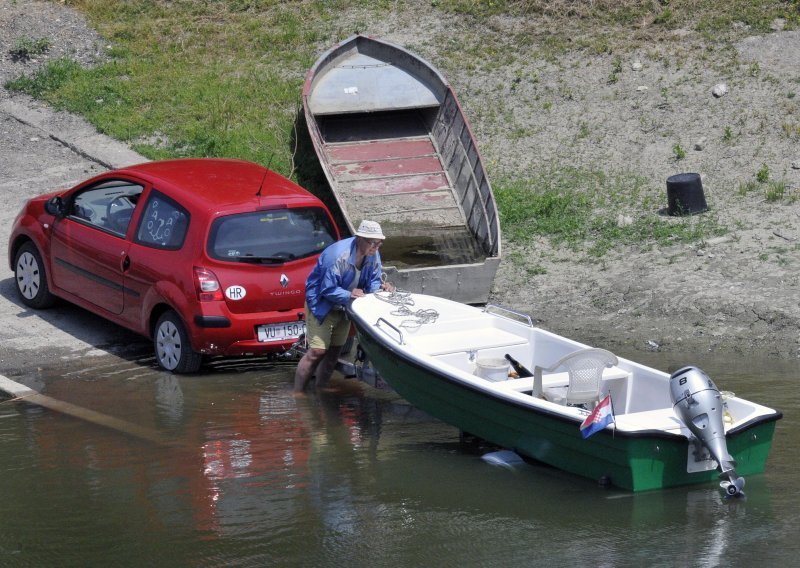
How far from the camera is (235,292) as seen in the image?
9602 mm

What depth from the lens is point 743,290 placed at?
11.3 metres

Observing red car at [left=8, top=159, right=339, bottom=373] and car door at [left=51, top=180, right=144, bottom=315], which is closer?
red car at [left=8, top=159, right=339, bottom=373]

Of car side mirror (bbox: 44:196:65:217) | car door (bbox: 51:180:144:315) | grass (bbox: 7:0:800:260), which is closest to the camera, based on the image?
car door (bbox: 51:180:144:315)

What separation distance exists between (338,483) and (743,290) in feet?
18.2

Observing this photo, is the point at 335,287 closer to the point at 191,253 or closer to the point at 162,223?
the point at 191,253

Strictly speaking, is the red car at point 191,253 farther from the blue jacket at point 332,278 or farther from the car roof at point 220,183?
the blue jacket at point 332,278

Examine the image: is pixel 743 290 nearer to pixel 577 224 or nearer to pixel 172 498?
pixel 577 224

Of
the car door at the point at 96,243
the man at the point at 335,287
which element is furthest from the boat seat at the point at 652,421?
the car door at the point at 96,243

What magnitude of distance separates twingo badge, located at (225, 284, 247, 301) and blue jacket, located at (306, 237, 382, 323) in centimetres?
64

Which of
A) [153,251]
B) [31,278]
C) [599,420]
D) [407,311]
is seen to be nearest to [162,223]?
[153,251]

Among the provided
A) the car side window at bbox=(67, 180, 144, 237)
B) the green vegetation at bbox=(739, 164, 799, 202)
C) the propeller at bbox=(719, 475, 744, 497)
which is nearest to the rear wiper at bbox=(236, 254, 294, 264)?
the car side window at bbox=(67, 180, 144, 237)

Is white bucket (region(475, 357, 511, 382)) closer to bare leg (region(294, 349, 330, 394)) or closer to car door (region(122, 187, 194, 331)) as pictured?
bare leg (region(294, 349, 330, 394))

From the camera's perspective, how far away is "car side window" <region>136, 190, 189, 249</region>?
985cm

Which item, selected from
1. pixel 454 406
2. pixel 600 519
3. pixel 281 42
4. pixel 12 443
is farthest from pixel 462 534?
pixel 281 42
